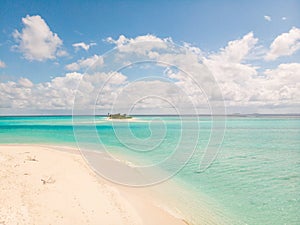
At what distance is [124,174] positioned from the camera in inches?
540

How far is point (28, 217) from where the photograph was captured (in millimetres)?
6730

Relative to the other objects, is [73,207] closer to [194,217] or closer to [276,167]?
[194,217]

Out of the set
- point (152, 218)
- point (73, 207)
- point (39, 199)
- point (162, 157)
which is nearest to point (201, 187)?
point (152, 218)

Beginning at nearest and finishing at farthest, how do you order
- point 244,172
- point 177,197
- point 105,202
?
point 105,202 → point 177,197 → point 244,172

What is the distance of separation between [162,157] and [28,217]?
14.1 meters

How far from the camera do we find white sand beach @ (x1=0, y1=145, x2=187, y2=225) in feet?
23.0

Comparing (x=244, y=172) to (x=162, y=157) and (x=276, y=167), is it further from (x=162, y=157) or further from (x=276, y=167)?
(x=162, y=157)

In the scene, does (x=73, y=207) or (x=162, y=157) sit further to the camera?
(x=162, y=157)

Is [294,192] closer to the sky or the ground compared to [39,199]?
closer to the sky

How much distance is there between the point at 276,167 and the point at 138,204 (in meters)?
11.0

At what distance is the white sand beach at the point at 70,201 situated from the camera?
23.0 feet

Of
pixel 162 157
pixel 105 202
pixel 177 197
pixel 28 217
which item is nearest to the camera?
pixel 28 217

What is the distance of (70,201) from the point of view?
27.2 feet

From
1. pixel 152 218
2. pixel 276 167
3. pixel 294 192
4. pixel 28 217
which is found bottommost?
pixel 28 217
